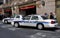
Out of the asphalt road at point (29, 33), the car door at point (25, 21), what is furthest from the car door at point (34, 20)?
the asphalt road at point (29, 33)

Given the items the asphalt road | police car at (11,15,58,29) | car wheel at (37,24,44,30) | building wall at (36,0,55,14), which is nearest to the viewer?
the asphalt road

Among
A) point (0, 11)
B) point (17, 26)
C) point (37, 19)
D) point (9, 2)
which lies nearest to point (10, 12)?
point (9, 2)

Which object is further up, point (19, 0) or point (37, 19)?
point (19, 0)

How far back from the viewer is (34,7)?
31.9 meters

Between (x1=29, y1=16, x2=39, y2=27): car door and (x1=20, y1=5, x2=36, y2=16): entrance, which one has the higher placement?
(x1=20, y1=5, x2=36, y2=16): entrance

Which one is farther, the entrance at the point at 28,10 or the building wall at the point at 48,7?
the entrance at the point at 28,10

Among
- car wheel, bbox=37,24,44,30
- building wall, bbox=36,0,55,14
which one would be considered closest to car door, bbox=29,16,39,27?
car wheel, bbox=37,24,44,30

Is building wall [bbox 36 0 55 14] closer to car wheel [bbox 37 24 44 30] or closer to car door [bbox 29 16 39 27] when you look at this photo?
Answer: car door [bbox 29 16 39 27]

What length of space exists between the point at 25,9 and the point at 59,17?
11455 mm

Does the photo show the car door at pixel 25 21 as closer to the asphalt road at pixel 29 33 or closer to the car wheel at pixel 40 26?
the car wheel at pixel 40 26

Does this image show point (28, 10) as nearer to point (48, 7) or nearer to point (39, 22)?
point (48, 7)

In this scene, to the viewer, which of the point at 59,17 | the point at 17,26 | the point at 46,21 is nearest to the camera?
the point at 46,21

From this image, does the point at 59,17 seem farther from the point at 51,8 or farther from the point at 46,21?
the point at 46,21

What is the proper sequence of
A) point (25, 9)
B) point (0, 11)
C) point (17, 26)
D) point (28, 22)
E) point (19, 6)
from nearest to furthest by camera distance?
point (28, 22)
point (17, 26)
point (25, 9)
point (19, 6)
point (0, 11)
